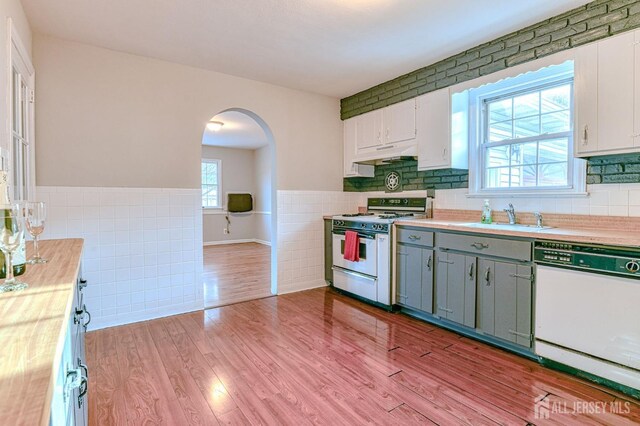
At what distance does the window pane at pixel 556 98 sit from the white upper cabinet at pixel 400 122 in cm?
119

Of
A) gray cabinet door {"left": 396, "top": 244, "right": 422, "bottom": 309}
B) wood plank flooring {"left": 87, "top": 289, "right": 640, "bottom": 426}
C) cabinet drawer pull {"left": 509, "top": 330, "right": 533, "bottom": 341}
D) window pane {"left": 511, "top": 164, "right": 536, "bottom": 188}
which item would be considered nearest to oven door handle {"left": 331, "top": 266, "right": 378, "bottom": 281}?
gray cabinet door {"left": 396, "top": 244, "right": 422, "bottom": 309}

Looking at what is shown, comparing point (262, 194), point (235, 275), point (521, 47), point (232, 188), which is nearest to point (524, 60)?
point (521, 47)

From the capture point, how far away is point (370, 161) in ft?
14.4

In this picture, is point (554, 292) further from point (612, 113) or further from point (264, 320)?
point (264, 320)

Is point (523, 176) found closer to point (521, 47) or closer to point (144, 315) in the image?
point (521, 47)

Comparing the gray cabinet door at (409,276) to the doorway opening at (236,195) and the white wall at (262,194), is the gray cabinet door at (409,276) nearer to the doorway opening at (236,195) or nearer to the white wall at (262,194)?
the doorway opening at (236,195)

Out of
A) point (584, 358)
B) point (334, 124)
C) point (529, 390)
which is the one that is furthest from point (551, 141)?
point (334, 124)

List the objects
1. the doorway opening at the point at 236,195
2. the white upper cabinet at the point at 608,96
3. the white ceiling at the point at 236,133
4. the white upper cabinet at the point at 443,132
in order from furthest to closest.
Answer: the doorway opening at the point at 236,195, the white ceiling at the point at 236,133, the white upper cabinet at the point at 443,132, the white upper cabinet at the point at 608,96

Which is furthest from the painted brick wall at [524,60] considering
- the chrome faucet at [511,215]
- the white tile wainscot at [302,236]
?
the white tile wainscot at [302,236]

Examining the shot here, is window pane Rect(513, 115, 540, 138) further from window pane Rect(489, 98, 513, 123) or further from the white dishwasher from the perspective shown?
the white dishwasher

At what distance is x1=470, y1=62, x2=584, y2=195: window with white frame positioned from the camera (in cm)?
281

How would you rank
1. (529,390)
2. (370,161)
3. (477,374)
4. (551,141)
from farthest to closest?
(370,161), (551,141), (477,374), (529,390)

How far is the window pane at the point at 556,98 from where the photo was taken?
2811 millimetres

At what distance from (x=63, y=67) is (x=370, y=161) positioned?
3289 millimetres
